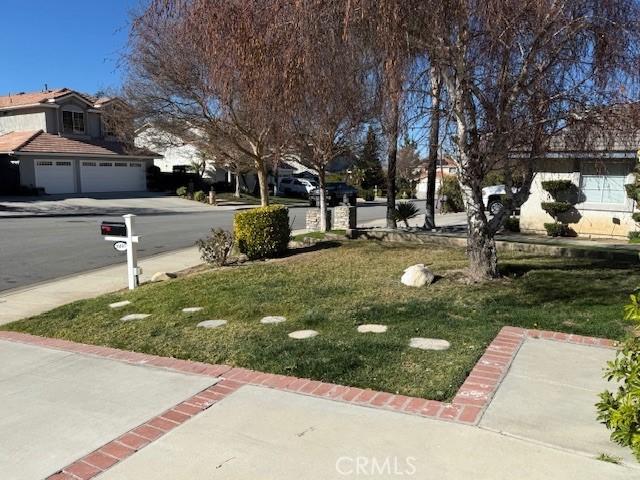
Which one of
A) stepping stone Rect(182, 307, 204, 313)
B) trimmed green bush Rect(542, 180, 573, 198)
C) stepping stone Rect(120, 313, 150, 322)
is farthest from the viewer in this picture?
trimmed green bush Rect(542, 180, 573, 198)

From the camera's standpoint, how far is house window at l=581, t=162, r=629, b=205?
14.7m

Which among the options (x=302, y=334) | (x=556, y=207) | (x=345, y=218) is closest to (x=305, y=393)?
(x=302, y=334)

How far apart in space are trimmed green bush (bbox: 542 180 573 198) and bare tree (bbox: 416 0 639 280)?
8425 mm

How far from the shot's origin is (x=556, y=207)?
15672mm

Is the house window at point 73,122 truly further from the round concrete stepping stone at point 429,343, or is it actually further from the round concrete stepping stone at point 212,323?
the round concrete stepping stone at point 429,343

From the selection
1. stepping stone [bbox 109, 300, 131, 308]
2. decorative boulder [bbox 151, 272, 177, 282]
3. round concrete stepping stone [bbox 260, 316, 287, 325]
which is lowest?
stepping stone [bbox 109, 300, 131, 308]

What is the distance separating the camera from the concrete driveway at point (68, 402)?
11.7 feet

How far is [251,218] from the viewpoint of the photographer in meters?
11.8

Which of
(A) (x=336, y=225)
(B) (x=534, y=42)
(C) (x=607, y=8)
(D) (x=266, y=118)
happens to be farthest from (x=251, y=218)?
(C) (x=607, y=8)

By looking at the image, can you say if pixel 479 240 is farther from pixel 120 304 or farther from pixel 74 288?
pixel 74 288

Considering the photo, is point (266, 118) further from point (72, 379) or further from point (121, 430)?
point (121, 430)

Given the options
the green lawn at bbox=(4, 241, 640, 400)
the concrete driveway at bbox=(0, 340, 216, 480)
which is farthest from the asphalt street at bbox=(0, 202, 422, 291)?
the concrete driveway at bbox=(0, 340, 216, 480)

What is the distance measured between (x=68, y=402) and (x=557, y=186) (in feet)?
47.8

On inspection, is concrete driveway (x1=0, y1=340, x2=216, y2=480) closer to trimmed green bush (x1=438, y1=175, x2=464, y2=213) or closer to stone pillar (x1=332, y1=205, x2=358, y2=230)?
stone pillar (x1=332, y1=205, x2=358, y2=230)
